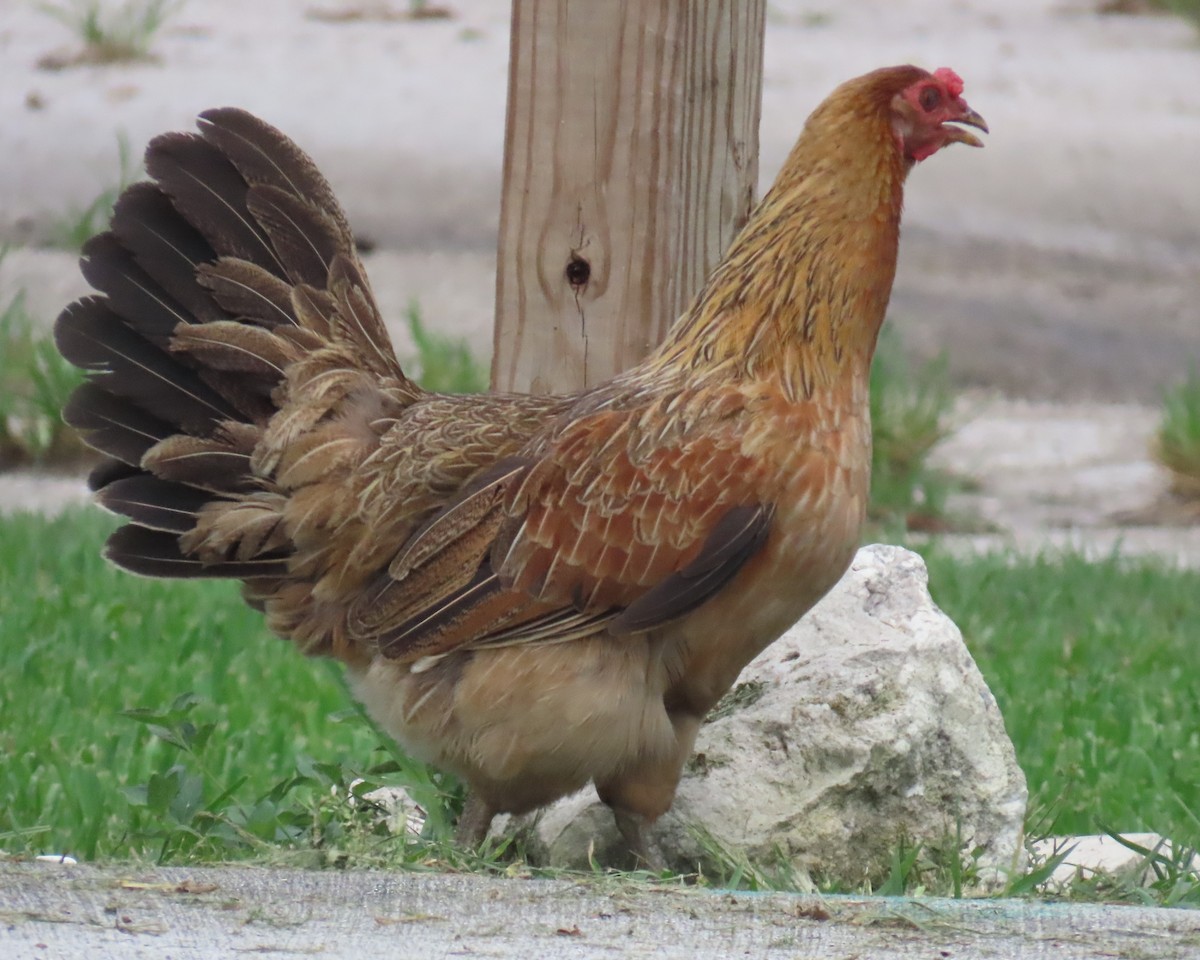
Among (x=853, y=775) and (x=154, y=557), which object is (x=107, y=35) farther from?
(x=853, y=775)

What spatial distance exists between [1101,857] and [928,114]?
6.23 feet

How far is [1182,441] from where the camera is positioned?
32.6 ft

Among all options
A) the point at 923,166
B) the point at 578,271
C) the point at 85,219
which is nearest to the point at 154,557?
the point at 578,271

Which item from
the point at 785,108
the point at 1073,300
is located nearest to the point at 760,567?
the point at 1073,300

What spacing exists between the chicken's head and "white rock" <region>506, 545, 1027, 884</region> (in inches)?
45.9

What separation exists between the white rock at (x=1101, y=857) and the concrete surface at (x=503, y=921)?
70 centimetres

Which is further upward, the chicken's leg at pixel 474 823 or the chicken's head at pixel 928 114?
the chicken's head at pixel 928 114

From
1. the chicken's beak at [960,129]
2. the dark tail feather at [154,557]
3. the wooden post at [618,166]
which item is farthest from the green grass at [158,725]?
the chicken's beak at [960,129]

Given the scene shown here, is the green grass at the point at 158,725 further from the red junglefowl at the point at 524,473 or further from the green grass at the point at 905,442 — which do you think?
the green grass at the point at 905,442

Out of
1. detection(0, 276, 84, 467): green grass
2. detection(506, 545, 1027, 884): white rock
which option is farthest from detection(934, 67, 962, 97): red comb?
detection(0, 276, 84, 467): green grass

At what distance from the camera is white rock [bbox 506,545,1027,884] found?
13.2ft

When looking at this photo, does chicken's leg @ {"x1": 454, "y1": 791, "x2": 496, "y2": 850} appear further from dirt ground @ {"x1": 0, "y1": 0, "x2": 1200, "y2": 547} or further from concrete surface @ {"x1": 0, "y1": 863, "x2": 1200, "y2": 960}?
dirt ground @ {"x1": 0, "y1": 0, "x2": 1200, "y2": 547}

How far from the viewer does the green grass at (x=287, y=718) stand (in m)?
4.06

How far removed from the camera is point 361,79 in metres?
16.0
